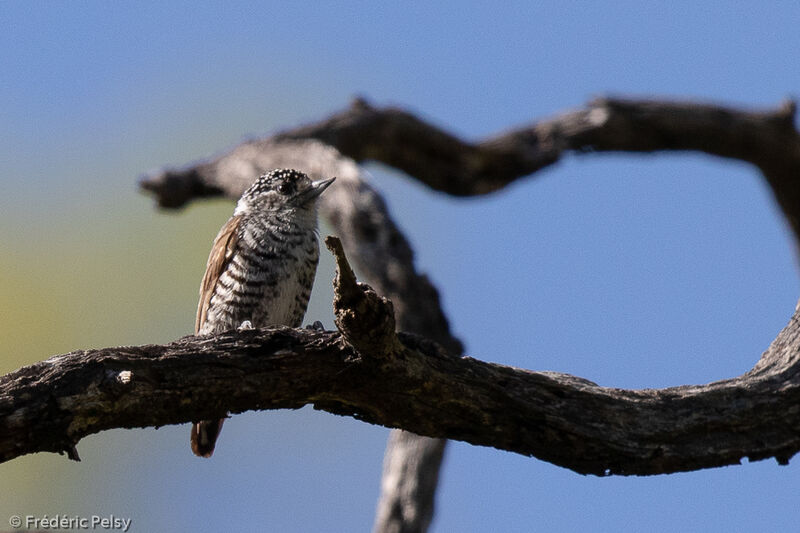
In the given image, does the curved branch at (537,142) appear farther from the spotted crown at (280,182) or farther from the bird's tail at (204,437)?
the bird's tail at (204,437)

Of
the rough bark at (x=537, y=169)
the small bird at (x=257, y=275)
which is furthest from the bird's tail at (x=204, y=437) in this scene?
the rough bark at (x=537, y=169)

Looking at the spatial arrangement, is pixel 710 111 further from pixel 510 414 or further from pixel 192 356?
pixel 192 356

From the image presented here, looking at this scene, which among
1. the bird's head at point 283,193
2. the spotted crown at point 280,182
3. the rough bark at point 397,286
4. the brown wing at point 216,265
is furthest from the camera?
the rough bark at point 397,286

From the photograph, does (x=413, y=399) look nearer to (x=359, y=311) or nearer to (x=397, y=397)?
(x=397, y=397)

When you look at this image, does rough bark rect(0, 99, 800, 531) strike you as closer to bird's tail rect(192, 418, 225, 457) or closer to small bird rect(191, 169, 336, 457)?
small bird rect(191, 169, 336, 457)

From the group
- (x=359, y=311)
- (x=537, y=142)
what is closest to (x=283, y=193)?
(x=359, y=311)

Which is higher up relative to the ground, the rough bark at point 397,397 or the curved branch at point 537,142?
the curved branch at point 537,142

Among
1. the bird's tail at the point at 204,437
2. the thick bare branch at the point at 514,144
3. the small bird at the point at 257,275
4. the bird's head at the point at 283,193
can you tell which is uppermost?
the thick bare branch at the point at 514,144
